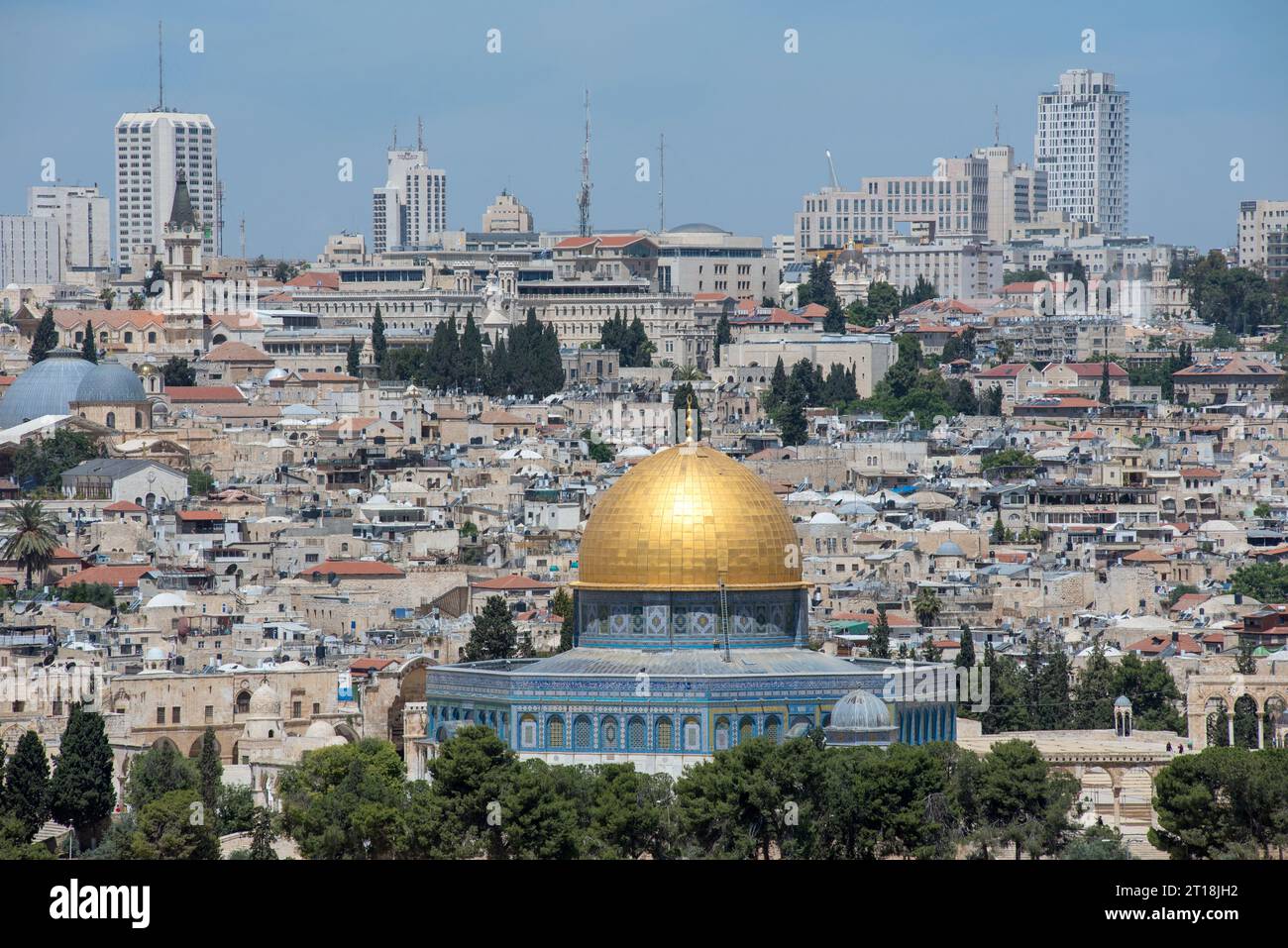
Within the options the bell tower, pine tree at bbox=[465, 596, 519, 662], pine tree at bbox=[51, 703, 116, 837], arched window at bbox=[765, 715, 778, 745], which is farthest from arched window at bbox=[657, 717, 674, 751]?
the bell tower

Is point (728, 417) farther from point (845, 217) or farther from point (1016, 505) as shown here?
point (845, 217)

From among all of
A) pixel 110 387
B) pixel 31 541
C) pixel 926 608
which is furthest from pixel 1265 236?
pixel 926 608

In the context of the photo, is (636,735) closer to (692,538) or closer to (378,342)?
(692,538)


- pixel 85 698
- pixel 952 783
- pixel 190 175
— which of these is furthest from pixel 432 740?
pixel 190 175

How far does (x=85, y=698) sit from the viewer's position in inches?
2096

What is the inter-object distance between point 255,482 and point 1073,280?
73957 millimetres

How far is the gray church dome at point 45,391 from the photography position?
9881 cm

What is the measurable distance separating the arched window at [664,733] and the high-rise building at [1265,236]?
400 feet

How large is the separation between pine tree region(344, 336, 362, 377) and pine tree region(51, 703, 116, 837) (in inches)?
2579

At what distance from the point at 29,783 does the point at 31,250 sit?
484ft

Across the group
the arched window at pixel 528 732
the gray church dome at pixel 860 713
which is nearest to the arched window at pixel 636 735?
the arched window at pixel 528 732

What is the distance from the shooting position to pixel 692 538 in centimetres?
4197

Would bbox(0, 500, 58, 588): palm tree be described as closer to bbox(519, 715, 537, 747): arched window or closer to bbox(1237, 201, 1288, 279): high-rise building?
bbox(519, 715, 537, 747): arched window

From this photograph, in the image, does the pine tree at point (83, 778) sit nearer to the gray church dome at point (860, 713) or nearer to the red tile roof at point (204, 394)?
the gray church dome at point (860, 713)
